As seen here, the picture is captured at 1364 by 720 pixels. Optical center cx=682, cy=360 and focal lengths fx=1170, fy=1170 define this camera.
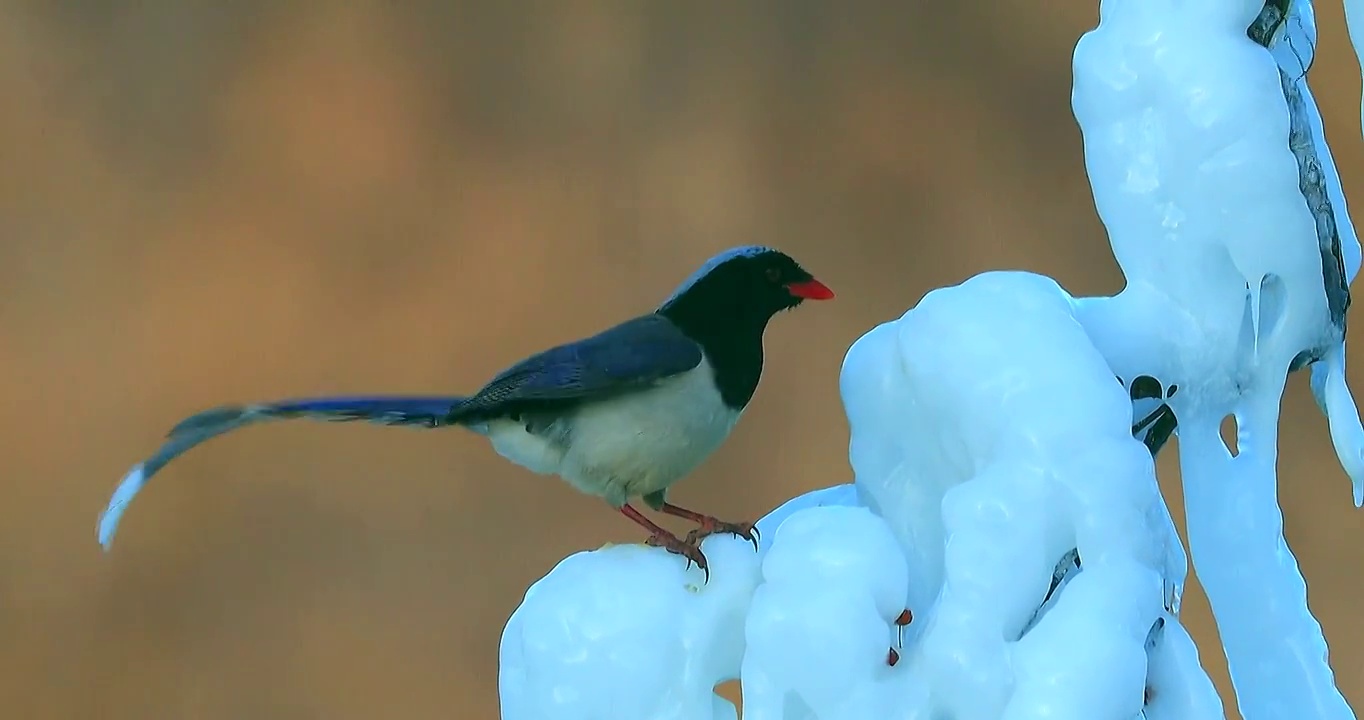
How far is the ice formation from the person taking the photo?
28.3 inches

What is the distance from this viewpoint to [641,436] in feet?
2.95

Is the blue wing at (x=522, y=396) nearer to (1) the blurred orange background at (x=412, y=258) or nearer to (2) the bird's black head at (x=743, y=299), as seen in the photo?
(2) the bird's black head at (x=743, y=299)

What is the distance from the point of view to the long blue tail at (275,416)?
0.90 m

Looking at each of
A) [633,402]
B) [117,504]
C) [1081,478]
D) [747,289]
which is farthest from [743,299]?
[117,504]

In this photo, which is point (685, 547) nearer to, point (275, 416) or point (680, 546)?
point (680, 546)

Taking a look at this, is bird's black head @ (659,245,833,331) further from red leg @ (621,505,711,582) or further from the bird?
red leg @ (621,505,711,582)

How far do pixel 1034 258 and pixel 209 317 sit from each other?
1431 mm

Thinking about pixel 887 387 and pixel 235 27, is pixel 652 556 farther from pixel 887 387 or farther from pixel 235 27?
pixel 235 27

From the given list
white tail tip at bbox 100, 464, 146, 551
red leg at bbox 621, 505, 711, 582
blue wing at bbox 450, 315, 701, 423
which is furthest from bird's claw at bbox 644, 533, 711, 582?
white tail tip at bbox 100, 464, 146, 551

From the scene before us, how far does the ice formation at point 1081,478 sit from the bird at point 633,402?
0.07 meters

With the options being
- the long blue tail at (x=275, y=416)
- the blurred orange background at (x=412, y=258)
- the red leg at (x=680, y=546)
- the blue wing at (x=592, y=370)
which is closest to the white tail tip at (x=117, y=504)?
the long blue tail at (x=275, y=416)

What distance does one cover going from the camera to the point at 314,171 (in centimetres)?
200

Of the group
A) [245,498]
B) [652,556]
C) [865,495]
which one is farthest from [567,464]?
[245,498]

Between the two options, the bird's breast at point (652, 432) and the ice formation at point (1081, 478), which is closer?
the ice formation at point (1081, 478)
